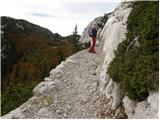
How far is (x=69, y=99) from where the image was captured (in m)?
15.5

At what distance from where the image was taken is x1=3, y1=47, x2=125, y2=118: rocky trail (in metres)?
14.2

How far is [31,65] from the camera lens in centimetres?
6850

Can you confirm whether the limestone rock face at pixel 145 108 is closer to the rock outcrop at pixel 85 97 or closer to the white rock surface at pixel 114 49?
the rock outcrop at pixel 85 97

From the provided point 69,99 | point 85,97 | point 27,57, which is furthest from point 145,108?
point 27,57

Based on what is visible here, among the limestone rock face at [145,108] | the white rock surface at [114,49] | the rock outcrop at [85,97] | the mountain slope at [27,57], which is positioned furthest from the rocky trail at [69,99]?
the mountain slope at [27,57]

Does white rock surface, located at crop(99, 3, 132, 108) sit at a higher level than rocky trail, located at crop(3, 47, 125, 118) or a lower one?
higher

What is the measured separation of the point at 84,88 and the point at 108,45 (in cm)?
345

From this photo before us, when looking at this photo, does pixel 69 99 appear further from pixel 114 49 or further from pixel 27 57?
pixel 27 57

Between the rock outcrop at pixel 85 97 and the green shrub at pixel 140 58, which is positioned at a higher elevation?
the green shrub at pixel 140 58

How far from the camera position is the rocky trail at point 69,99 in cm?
1421

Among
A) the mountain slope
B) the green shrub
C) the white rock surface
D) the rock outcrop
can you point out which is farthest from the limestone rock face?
the mountain slope

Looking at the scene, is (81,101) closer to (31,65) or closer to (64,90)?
(64,90)

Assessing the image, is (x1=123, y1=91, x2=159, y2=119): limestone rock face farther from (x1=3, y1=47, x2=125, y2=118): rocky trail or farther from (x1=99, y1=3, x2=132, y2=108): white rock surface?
(x1=99, y1=3, x2=132, y2=108): white rock surface

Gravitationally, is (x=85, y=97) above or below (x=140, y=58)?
below
